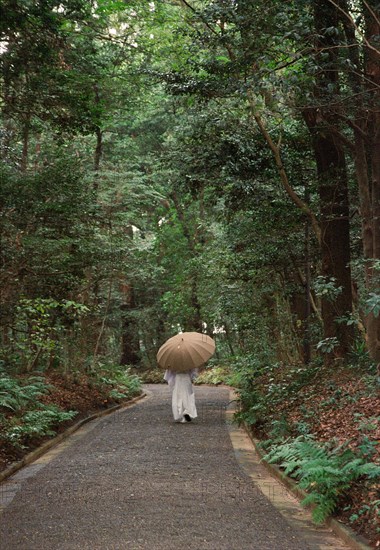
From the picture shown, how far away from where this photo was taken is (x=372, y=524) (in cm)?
585

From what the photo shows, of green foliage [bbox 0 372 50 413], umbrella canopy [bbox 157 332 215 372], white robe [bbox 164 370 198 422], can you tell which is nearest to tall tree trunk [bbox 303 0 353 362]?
umbrella canopy [bbox 157 332 215 372]

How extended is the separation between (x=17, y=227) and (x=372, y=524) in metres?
10.0

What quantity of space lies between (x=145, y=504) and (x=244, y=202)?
1075 cm

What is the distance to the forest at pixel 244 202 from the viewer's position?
986cm

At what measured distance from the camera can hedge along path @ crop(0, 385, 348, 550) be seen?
570cm

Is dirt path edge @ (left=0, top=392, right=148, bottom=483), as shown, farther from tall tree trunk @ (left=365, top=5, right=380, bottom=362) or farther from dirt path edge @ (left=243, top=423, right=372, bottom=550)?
tall tree trunk @ (left=365, top=5, right=380, bottom=362)

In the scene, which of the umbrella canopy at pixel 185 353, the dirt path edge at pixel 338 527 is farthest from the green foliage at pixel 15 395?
the dirt path edge at pixel 338 527

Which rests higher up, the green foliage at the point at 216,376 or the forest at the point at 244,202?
the forest at the point at 244,202

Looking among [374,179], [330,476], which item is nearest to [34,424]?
[330,476]

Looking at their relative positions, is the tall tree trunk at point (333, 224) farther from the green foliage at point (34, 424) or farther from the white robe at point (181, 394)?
the green foliage at point (34, 424)

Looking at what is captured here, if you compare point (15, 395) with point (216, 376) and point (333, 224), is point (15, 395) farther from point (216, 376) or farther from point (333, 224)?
point (216, 376)

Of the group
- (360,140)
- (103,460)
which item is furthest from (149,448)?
(360,140)

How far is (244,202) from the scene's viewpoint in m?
16.6

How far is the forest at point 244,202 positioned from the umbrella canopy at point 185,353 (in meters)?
1.46
